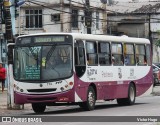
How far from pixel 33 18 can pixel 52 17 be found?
5.75 feet

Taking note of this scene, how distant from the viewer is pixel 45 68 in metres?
20.8

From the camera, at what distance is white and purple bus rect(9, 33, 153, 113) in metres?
20.6

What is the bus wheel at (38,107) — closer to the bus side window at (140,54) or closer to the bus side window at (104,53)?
the bus side window at (104,53)

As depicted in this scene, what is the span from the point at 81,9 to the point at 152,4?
23778 millimetres

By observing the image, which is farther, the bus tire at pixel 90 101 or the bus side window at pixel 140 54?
the bus side window at pixel 140 54

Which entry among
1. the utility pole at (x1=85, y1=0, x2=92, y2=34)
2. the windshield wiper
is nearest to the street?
the windshield wiper

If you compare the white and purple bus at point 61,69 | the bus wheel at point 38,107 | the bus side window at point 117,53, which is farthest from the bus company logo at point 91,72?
the bus wheel at point 38,107

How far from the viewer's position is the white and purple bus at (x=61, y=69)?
20578 millimetres

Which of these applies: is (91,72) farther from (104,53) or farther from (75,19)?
(75,19)

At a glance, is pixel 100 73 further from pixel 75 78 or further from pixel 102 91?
pixel 75 78

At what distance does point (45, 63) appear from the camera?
20.8 metres

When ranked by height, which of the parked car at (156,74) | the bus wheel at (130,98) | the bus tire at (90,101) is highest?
the bus tire at (90,101)

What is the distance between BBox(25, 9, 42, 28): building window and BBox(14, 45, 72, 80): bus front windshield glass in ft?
101

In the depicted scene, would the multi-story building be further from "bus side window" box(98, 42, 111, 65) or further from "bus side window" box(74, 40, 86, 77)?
"bus side window" box(74, 40, 86, 77)
